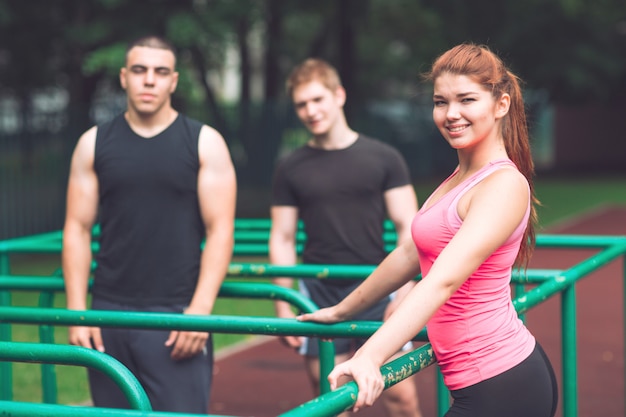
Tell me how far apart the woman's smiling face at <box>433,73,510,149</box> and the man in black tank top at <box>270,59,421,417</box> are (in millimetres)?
2005

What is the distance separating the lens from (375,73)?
104 ft

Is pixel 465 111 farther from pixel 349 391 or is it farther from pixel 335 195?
pixel 335 195

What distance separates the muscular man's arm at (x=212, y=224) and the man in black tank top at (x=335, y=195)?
2.67ft

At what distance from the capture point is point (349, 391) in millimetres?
2064

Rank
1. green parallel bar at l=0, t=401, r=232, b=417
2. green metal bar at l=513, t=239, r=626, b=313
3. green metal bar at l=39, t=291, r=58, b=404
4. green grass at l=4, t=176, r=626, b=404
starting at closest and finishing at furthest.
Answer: green parallel bar at l=0, t=401, r=232, b=417 < green metal bar at l=513, t=239, r=626, b=313 < green metal bar at l=39, t=291, r=58, b=404 < green grass at l=4, t=176, r=626, b=404

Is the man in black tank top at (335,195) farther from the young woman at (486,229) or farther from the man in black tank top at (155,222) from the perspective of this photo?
the young woman at (486,229)

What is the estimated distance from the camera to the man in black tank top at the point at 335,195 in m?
4.55

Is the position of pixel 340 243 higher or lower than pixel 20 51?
lower

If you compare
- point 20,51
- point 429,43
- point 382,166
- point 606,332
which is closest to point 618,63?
point 429,43

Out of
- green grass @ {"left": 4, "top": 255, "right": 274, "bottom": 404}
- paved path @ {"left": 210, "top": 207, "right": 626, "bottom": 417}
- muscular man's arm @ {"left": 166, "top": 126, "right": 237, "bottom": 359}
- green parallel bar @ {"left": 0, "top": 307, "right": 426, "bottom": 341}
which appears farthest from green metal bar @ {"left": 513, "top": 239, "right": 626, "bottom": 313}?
green grass @ {"left": 4, "top": 255, "right": 274, "bottom": 404}

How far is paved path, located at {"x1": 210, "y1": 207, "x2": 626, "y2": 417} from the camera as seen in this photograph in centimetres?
597

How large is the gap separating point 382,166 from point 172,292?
1.24 meters

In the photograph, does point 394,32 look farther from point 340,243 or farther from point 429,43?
point 340,243

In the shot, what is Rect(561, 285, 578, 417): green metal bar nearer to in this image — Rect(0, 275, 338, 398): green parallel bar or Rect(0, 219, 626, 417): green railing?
Rect(0, 219, 626, 417): green railing
